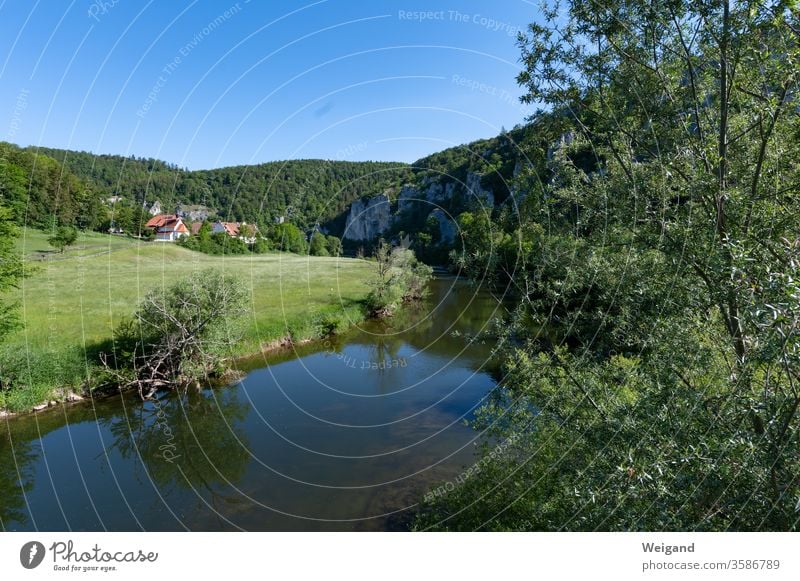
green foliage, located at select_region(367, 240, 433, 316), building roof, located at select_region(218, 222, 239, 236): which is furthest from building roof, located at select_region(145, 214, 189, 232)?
green foliage, located at select_region(367, 240, 433, 316)

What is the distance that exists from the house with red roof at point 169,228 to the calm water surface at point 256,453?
62825 mm

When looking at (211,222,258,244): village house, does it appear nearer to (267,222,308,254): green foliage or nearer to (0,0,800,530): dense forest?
(267,222,308,254): green foliage

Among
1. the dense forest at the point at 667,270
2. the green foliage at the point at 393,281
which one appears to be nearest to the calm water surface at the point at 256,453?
the dense forest at the point at 667,270

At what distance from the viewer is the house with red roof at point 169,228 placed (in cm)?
7919

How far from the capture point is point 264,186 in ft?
197

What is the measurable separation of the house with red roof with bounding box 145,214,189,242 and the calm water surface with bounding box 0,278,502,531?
6282 cm

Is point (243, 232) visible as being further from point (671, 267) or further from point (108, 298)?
point (671, 267)

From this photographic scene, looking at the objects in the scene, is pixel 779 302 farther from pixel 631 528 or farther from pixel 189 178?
pixel 189 178

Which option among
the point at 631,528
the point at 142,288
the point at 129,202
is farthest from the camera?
the point at 129,202

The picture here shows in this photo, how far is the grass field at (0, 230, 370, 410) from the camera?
2177 cm

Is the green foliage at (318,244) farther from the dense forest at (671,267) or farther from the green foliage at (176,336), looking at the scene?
the dense forest at (671,267)
